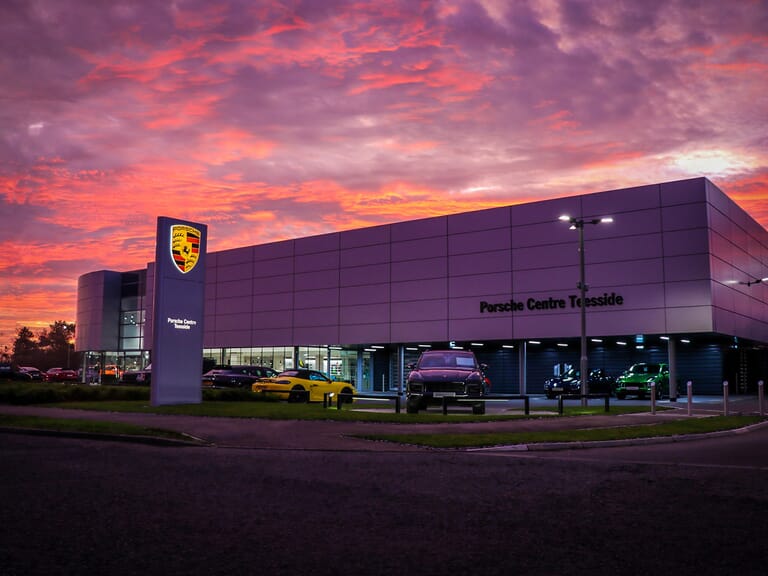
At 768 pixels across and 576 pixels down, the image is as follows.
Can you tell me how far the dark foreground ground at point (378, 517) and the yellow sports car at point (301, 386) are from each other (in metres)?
20.8

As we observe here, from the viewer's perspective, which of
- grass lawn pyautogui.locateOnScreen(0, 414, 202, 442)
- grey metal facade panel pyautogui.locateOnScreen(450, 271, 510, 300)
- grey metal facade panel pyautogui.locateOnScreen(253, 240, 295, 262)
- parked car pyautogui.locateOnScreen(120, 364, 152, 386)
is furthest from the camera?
grey metal facade panel pyautogui.locateOnScreen(253, 240, 295, 262)

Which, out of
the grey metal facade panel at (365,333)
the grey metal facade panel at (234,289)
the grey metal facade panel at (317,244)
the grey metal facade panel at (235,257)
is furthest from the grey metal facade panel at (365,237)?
the grey metal facade panel at (234,289)

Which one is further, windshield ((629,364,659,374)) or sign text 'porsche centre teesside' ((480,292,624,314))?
sign text 'porsche centre teesside' ((480,292,624,314))

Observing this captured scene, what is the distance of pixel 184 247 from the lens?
31.1m

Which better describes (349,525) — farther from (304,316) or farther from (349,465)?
(304,316)

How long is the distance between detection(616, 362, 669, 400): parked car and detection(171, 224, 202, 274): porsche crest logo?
24.4m

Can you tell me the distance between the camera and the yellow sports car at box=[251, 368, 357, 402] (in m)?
33.6

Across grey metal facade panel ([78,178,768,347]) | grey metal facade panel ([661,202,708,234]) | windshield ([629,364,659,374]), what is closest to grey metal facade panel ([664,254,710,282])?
grey metal facade panel ([78,178,768,347])

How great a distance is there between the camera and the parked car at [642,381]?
41.1 meters

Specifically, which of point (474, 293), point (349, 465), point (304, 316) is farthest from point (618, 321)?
point (349, 465)

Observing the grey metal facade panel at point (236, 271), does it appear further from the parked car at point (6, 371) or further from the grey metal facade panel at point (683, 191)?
the grey metal facade panel at point (683, 191)

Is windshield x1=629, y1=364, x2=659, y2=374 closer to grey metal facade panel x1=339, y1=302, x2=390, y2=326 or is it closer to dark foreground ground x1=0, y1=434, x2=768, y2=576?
grey metal facade panel x1=339, y1=302, x2=390, y2=326

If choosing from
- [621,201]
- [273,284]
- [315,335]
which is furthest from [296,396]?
[273,284]

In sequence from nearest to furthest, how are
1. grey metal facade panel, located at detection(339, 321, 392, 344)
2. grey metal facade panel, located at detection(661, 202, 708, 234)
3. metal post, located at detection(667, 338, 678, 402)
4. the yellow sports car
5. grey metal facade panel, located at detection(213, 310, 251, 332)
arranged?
the yellow sports car
grey metal facade panel, located at detection(661, 202, 708, 234)
metal post, located at detection(667, 338, 678, 402)
grey metal facade panel, located at detection(339, 321, 392, 344)
grey metal facade panel, located at detection(213, 310, 251, 332)
